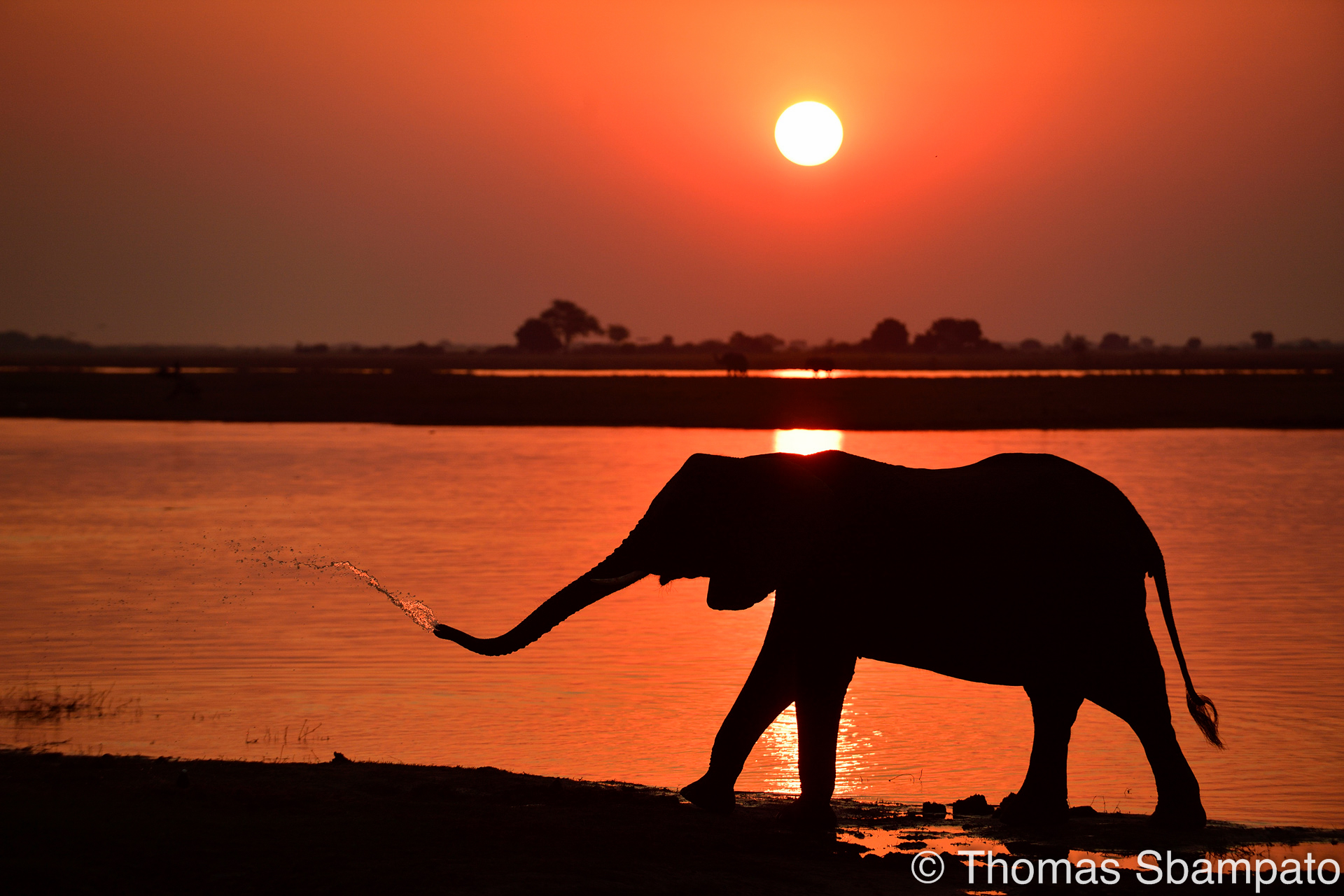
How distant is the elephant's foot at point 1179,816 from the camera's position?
7.59 metres

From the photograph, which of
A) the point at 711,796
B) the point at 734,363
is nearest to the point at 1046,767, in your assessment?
the point at 711,796

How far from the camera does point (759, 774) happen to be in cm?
897

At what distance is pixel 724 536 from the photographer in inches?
310

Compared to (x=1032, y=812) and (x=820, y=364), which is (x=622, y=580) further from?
(x=820, y=364)

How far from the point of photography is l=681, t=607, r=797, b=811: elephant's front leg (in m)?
7.66

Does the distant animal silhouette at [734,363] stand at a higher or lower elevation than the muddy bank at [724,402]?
higher

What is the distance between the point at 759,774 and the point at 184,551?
1095 cm

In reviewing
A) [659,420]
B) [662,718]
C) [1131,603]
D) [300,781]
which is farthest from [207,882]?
[659,420]

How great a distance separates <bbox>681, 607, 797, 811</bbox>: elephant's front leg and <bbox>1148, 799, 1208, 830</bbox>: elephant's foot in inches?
78.4

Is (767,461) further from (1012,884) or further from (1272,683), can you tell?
(1272,683)
